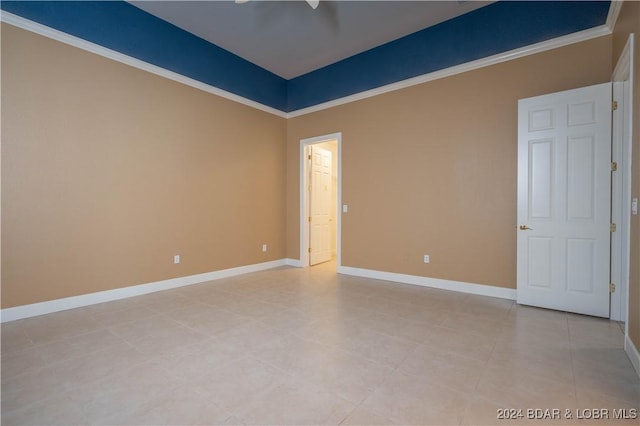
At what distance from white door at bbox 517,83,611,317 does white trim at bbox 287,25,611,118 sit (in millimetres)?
638

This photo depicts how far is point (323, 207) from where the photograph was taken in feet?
19.8

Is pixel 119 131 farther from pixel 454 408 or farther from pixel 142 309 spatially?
pixel 454 408

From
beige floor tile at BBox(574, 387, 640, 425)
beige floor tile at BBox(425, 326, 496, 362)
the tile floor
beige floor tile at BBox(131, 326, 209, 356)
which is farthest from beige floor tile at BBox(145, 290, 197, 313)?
beige floor tile at BBox(574, 387, 640, 425)

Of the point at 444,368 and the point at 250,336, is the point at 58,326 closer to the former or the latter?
the point at 250,336

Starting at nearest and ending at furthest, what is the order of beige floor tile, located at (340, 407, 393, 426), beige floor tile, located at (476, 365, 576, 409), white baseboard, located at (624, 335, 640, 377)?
1. beige floor tile, located at (340, 407, 393, 426)
2. beige floor tile, located at (476, 365, 576, 409)
3. white baseboard, located at (624, 335, 640, 377)

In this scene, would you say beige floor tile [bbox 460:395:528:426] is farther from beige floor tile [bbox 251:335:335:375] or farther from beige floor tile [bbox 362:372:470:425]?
beige floor tile [bbox 251:335:335:375]

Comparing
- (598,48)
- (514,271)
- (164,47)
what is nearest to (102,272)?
(164,47)

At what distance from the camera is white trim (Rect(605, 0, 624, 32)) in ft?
8.65

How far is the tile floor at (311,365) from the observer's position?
1.60 m

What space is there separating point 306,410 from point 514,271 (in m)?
3.10

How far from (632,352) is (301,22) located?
482 cm

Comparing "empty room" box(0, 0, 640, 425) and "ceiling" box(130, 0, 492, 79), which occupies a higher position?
"ceiling" box(130, 0, 492, 79)

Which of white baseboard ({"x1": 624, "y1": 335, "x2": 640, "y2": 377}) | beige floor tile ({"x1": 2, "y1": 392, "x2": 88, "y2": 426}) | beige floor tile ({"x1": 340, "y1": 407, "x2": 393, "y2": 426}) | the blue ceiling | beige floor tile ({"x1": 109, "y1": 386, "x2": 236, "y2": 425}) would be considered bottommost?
beige floor tile ({"x1": 340, "y1": 407, "x2": 393, "y2": 426})

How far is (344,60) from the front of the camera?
4.95 metres
